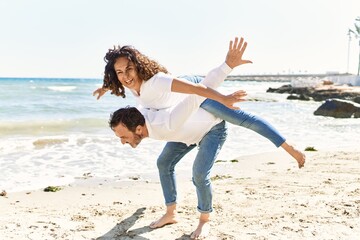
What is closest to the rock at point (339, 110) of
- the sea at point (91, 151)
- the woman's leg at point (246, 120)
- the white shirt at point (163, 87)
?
the sea at point (91, 151)

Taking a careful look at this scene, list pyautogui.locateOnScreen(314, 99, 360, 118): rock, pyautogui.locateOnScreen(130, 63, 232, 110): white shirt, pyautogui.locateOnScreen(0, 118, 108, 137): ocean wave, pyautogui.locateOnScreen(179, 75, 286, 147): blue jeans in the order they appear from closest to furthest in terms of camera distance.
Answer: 1. pyautogui.locateOnScreen(130, 63, 232, 110): white shirt
2. pyautogui.locateOnScreen(179, 75, 286, 147): blue jeans
3. pyautogui.locateOnScreen(0, 118, 108, 137): ocean wave
4. pyautogui.locateOnScreen(314, 99, 360, 118): rock

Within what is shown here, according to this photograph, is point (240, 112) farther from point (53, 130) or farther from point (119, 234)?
point (53, 130)

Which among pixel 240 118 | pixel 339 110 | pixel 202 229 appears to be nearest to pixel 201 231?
pixel 202 229

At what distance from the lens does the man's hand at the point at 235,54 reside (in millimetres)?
3488

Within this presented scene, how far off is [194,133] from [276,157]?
4.85 m

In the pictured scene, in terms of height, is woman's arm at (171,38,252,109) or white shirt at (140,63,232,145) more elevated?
woman's arm at (171,38,252,109)

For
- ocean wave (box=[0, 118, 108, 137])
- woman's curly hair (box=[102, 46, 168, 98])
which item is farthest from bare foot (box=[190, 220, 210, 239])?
ocean wave (box=[0, 118, 108, 137])

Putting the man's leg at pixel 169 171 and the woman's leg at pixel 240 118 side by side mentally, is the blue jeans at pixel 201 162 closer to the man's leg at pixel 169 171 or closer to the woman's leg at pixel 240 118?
the man's leg at pixel 169 171

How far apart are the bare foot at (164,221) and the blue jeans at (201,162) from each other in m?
0.12

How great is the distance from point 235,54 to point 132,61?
830 mm

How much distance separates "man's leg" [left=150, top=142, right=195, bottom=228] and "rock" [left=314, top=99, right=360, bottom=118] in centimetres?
1573

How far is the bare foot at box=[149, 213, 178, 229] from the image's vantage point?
13.4 ft

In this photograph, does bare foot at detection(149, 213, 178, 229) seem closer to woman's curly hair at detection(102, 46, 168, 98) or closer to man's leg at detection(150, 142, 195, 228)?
man's leg at detection(150, 142, 195, 228)

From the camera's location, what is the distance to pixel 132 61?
3.40 m
